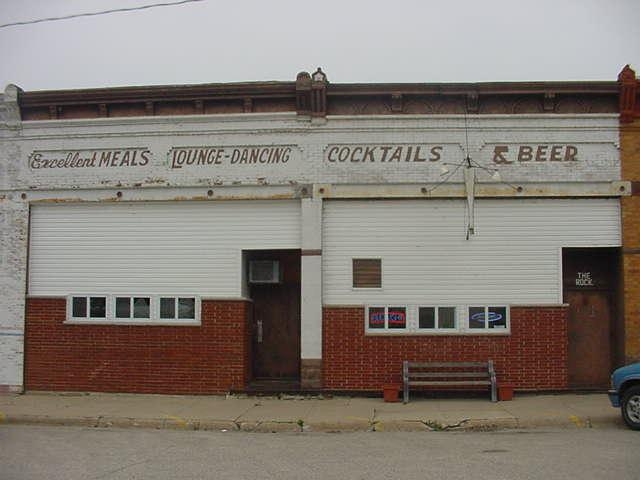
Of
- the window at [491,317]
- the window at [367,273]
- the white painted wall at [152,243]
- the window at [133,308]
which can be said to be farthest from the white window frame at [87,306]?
the window at [491,317]

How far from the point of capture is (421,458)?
31.5 feet

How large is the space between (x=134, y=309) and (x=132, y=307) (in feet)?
0.20

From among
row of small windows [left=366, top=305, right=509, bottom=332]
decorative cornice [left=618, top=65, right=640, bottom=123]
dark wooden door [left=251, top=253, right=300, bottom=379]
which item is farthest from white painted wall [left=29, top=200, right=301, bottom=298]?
decorative cornice [left=618, top=65, right=640, bottom=123]

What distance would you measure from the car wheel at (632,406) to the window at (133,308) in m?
9.34

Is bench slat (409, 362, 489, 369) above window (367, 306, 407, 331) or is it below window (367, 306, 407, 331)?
below

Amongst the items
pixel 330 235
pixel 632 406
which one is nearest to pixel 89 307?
pixel 330 235

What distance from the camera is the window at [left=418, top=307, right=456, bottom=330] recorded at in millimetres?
15195

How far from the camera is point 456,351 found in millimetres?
15055

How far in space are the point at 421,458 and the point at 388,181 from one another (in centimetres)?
701

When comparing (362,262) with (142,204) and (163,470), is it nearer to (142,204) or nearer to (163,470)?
(142,204)

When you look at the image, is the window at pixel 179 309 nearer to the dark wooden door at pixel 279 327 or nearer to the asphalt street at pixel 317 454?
the dark wooden door at pixel 279 327

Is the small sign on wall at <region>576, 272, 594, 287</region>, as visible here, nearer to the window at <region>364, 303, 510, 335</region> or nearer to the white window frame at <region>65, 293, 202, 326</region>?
the window at <region>364, 303, 510, 335</region>

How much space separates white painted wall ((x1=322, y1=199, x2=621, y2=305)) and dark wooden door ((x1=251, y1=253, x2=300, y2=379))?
48.7 inches

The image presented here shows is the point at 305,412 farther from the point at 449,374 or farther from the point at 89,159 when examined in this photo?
the point at 89,159
